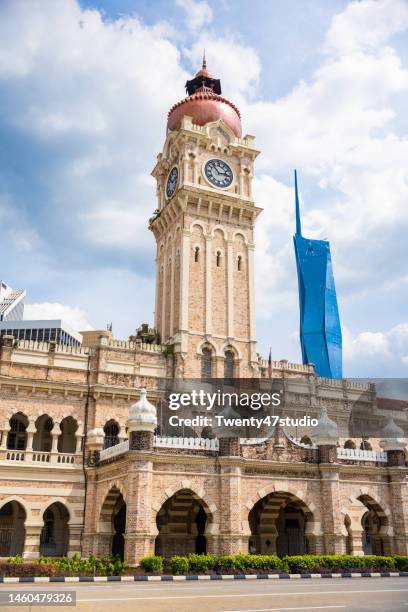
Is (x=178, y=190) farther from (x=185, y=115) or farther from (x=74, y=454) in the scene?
(x=74, y=454)

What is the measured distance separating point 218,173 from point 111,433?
22.3 meters

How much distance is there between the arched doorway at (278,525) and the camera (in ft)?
102

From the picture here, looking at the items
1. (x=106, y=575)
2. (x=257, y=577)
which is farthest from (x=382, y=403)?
(x=106, y=575)

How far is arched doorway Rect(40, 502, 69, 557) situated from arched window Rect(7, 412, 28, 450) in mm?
4238

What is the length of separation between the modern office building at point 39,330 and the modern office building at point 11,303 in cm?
780

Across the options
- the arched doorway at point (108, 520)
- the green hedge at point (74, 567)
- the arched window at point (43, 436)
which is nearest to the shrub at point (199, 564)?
the green hedge at point (74, 567)

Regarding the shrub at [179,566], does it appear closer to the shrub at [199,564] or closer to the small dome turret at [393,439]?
the shrub at [199,564]

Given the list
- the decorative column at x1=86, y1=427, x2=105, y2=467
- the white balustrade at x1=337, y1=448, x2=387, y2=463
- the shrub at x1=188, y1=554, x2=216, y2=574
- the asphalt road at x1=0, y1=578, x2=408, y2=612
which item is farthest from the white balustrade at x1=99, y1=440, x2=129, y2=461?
the white balustrade at x1=337, y1=448, x2=387, y2=463

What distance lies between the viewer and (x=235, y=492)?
2748cm

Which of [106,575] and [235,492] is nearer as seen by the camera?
[106,575]

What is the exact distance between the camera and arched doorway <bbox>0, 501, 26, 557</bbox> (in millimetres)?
35219

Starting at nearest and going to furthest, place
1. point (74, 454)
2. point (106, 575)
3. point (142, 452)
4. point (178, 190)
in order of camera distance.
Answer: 1. point (106, 575)
2. point (142, 452)
3. point (74, 454)
4. point (178, 190)

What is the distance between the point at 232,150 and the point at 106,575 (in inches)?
1372

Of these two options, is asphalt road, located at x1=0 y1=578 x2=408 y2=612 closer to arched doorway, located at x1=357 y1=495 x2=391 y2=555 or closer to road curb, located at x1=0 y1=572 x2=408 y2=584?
road curb, located at x1=0 y1=572 x2=408 y2=584
